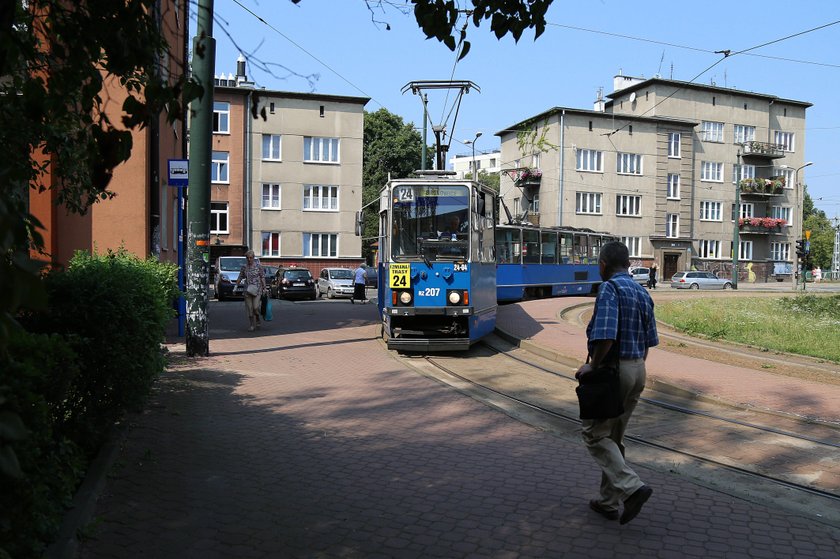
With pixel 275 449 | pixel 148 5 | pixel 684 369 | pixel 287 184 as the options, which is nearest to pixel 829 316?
pixel 684 369

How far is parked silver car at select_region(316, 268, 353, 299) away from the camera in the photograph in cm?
3288

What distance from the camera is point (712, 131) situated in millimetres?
56500

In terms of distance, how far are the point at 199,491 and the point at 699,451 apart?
15.3ft

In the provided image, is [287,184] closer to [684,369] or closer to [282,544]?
[684,369]

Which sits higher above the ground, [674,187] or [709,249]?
[674,187]

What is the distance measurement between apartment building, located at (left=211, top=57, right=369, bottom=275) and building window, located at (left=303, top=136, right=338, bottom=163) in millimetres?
64

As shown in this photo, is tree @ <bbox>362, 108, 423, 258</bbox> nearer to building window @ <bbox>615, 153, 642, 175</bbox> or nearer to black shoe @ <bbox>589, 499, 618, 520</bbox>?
building window @ <bbox>615, 153, 642, 175</bbox>

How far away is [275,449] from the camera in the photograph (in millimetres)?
6441

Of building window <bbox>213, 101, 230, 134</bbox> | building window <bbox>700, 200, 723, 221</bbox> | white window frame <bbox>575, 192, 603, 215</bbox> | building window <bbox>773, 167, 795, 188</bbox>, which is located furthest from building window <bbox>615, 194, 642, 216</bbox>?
building window <bbox>213, 101, 230, 134</bbox>

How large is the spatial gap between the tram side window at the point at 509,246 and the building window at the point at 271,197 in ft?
76.4

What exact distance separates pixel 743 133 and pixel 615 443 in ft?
199

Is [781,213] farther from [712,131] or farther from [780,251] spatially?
[712,131]

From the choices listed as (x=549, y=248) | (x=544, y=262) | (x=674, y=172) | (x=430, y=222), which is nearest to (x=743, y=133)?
(x=674, y=172)

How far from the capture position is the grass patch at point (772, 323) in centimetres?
1370
